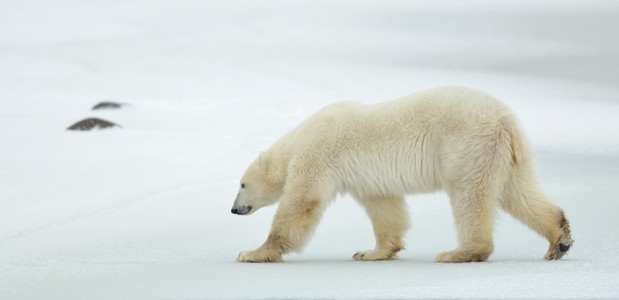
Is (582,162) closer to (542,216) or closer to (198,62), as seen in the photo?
(542,216)

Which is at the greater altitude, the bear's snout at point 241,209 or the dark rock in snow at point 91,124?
the dark rock in snow at point 91,124

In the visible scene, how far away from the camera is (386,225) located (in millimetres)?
5379

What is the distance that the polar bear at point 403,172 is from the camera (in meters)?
4.65

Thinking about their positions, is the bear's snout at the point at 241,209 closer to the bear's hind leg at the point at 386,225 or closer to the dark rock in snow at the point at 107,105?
the bear's hind leg at the point at 386,225

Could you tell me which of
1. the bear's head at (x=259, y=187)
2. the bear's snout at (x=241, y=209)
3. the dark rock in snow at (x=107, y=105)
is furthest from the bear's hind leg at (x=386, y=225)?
the dark rock in snow at (x=107, y=105)

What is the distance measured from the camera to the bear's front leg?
5086 millimetres

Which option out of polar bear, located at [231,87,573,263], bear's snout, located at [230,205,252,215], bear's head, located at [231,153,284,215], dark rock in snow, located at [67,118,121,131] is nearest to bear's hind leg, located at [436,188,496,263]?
polar bear, located at [231,87,573,263]

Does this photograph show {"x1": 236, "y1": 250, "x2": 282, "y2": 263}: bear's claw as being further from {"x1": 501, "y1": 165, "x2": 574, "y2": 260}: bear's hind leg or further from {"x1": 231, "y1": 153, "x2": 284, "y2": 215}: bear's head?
{"x1": 501, "y1": 165, "x2": 574, "y2": 260}: bear's hind leg

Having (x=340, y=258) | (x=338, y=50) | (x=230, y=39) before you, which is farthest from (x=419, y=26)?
(x=340, y=258)

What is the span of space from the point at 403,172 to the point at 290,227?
2.17 ft

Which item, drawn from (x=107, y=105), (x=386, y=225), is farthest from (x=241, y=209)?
(x=107, y=105)

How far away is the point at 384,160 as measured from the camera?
5.14m

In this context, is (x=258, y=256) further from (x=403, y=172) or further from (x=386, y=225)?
(x=403, y=172)

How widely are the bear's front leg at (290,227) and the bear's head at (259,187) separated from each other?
1.28 ft
